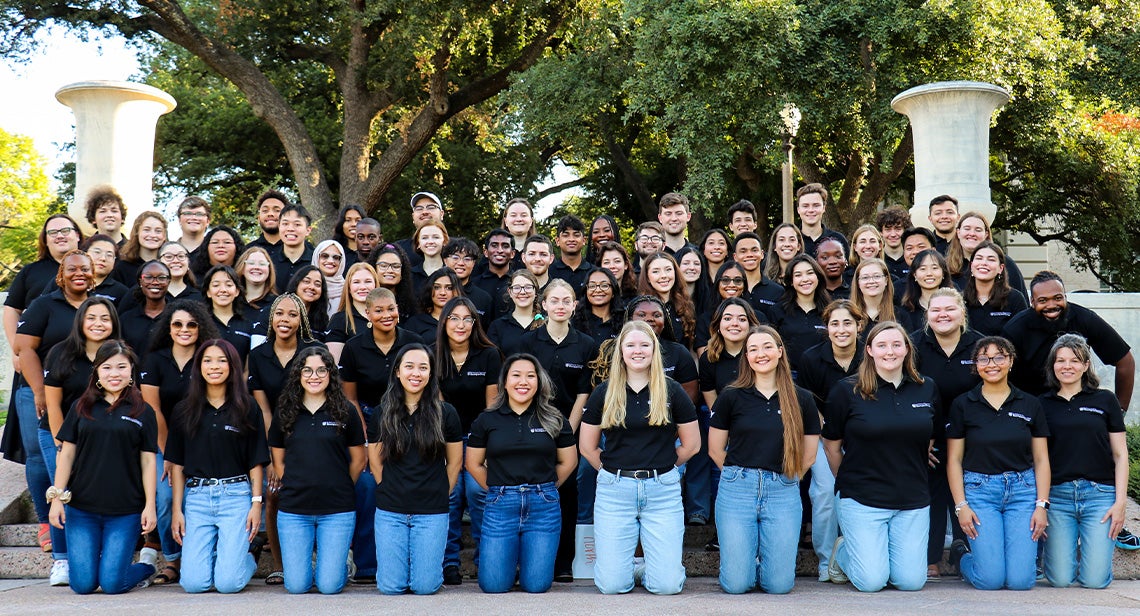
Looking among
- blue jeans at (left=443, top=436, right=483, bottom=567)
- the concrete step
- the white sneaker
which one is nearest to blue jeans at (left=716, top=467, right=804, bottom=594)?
blue jeans at (left=443, top=436, right=483, bottom=567)

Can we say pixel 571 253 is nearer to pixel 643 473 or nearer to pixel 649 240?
pixel 649 240

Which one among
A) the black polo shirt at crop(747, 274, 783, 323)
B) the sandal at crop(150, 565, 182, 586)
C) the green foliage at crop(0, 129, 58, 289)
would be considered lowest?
the sandal at crop(150, 565, 182, 586)

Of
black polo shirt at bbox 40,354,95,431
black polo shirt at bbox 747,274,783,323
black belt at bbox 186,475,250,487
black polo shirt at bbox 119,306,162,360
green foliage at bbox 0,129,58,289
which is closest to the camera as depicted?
black belt at bbox 186,475,250,487

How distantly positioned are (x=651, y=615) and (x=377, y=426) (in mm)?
2088

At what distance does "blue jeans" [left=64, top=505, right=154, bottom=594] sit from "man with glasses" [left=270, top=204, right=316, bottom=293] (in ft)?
8.32

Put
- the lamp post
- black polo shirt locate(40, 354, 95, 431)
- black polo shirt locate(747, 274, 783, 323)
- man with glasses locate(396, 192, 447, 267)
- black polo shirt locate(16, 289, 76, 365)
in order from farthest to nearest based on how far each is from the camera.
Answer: the lamp post < man with glasses locate(396, 192, 447, 267) < black polo shirt locate(747, 274, 783, 323) < black polo shirt locate(16, 289, 76, 365) < black polo shirt locate(40, 354, 95, 431)

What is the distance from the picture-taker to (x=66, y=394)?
20.6ft

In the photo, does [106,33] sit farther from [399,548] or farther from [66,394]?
[399,548]

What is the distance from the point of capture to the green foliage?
147 feet

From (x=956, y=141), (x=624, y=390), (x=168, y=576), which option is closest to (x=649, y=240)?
(x=624, y=390)

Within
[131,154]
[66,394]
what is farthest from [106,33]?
[66,394]

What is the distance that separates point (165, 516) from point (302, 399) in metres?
1.22

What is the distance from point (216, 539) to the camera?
6.11 metres

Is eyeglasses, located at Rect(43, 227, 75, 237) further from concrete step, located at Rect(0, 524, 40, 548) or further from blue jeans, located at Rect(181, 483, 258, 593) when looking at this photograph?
blue jeans, located at Rect(181, 483, 258, 593)
